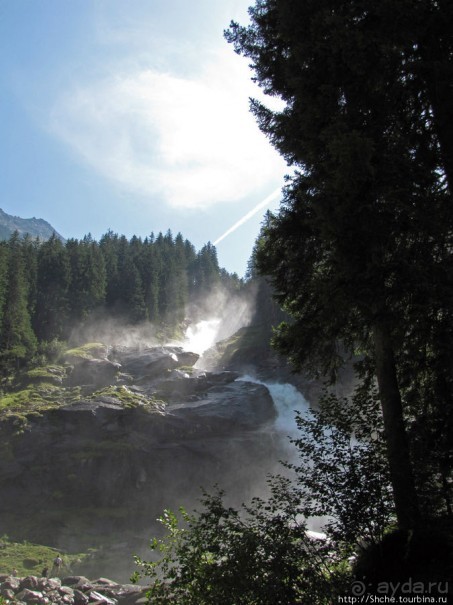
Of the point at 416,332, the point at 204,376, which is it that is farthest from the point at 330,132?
the point at 204,376

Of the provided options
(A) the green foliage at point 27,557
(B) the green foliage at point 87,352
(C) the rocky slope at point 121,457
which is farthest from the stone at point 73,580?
(B) the green foliage at point 87,352

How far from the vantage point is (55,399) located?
1706 inches

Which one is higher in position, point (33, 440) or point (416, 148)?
point (416, 148)

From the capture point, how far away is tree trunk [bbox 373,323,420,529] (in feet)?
22.0

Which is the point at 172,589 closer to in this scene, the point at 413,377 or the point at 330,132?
the point at 413,377

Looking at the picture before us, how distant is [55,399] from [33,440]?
7.59 m

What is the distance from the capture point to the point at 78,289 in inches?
2751

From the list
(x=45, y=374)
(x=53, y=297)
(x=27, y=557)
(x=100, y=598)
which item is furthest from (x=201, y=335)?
(x=100, y=598)

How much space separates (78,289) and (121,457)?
39.4 m

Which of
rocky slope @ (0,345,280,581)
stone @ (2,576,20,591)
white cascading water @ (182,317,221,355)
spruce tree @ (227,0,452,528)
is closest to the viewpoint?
spruce tree @ (227,0,452,528)

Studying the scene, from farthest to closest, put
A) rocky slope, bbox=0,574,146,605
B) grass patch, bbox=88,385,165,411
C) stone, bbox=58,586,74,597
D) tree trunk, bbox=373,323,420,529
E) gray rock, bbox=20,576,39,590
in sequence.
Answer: grass patch, bbox=88,385,165,411 → gray rock, bbox=20,576,39,590 → stone, bbox=58,586,74,597 → rocky slope, bbox=0,574,146,605 → tree trunk, bbox=373,323,420,529

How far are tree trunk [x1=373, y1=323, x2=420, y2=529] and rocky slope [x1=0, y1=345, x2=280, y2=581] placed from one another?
29222 mm

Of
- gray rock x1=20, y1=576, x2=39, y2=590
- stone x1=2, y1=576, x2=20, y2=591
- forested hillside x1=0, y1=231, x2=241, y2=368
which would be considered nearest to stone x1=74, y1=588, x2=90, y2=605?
gray rock x1=20, y1=576, x2=39, y2=590

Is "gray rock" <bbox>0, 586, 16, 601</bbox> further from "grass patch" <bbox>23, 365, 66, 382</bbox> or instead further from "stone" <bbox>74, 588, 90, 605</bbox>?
"grass patch" <bbox>23, 365, 66, 382</bbox>
